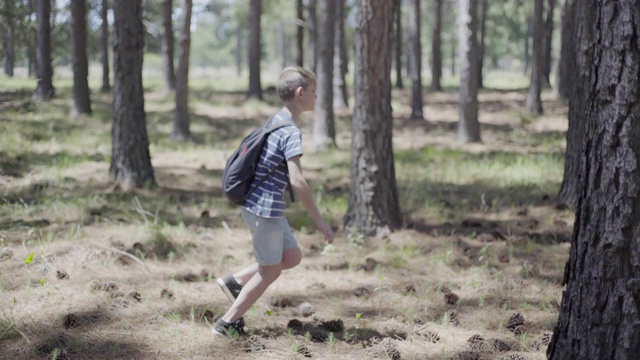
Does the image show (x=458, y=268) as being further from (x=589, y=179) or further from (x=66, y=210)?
(x=66, y=210)

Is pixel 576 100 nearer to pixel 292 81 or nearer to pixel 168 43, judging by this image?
pixel 292 81

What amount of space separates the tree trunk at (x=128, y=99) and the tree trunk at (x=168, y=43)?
31.4 feet

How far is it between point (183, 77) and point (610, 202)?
38.3ft

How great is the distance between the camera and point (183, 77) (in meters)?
13.7

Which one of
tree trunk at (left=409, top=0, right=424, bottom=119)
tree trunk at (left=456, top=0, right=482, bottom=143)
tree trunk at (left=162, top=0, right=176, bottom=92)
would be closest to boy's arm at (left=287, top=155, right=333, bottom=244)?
tree trunk at (left=456, top=0, right=482, bottom=143)

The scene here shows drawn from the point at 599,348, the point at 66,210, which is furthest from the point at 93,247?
the point at 599,348

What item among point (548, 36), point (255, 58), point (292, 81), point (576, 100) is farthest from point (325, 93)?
point (548, 36)

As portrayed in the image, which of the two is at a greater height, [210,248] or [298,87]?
[298,87]

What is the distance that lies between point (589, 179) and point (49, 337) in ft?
11.5

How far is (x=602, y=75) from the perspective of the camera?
3.21m

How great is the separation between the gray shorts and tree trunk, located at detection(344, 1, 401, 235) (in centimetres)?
306

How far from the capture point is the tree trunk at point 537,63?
1761 centimetres

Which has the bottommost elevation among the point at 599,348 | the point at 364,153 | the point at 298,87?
the point at 599,348

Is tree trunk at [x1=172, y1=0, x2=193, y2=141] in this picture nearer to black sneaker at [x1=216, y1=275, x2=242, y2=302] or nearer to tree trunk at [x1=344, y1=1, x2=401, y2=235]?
tree trunk at [x1=344, y1=1, x2=401, y2=235]
